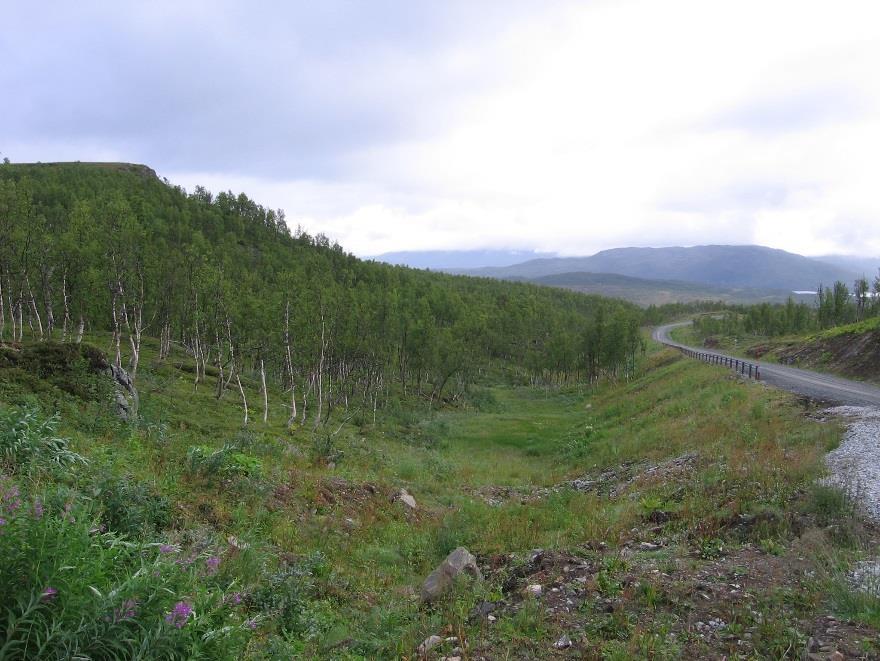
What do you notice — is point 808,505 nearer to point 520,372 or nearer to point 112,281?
point 112,281

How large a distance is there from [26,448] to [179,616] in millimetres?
6735

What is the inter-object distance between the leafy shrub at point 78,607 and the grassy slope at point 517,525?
1588 mm

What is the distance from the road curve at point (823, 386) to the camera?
74.4ft

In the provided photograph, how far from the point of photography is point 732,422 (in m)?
20.7

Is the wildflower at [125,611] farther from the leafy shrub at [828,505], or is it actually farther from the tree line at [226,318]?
the tree line at [226,318]

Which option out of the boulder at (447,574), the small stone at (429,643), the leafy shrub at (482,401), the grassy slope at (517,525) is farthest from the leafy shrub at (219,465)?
the leafy shrub at (482,401)

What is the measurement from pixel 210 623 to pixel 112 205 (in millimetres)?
31838

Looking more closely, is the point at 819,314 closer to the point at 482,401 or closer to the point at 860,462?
the point at 482,401

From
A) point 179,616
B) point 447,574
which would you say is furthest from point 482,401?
point 179,616

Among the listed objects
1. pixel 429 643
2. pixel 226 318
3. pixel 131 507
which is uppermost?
pixel 226 318

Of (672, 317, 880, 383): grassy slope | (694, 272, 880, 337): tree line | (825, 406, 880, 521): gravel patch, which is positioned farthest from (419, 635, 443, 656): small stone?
(694, 272, 880, 337): tree line

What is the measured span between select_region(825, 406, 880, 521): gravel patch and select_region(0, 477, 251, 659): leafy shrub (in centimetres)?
1225

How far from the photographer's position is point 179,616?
3.97 meters

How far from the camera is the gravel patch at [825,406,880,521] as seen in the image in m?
10.3
